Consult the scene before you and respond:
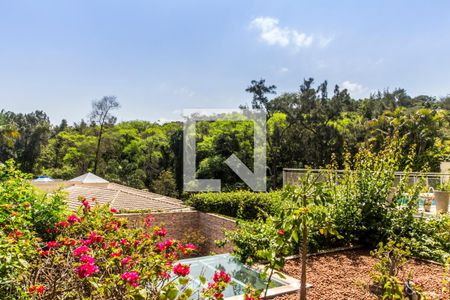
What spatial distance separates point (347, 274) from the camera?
4836 millimetres

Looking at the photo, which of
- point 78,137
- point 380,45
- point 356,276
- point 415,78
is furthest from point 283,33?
point 78,137

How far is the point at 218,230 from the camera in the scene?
39.9ft

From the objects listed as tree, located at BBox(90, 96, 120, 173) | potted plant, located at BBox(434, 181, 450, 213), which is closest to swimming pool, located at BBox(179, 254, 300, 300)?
potted plant, located at BBox(434, 181, 450, 213)

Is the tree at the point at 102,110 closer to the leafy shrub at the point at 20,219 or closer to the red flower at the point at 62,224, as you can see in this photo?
the leafy shrub at the point at 20,219

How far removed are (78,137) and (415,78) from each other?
31054 millimetres

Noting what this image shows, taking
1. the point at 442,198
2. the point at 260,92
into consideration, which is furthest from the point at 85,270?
the point at 260,92

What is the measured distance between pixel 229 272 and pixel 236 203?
7662mm

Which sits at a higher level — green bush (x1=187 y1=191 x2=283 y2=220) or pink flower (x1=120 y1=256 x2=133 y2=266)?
pink flower (x1=120 y1=256 x2=133 y2=266)

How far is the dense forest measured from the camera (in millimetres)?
20161

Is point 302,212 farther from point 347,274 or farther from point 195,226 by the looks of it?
point 195,226

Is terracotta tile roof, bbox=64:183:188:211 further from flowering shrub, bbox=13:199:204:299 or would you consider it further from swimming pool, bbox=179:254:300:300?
flowering shrub, bbox=13:199:204:299

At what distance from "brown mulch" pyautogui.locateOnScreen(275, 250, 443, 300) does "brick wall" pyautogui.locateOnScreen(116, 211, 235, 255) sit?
6.38m

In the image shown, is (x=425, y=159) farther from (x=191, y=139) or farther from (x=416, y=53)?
(x=191, y=139)

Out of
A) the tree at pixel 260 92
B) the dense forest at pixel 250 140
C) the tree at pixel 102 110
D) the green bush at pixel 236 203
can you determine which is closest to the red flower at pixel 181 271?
the green bush at pixel 236 203
